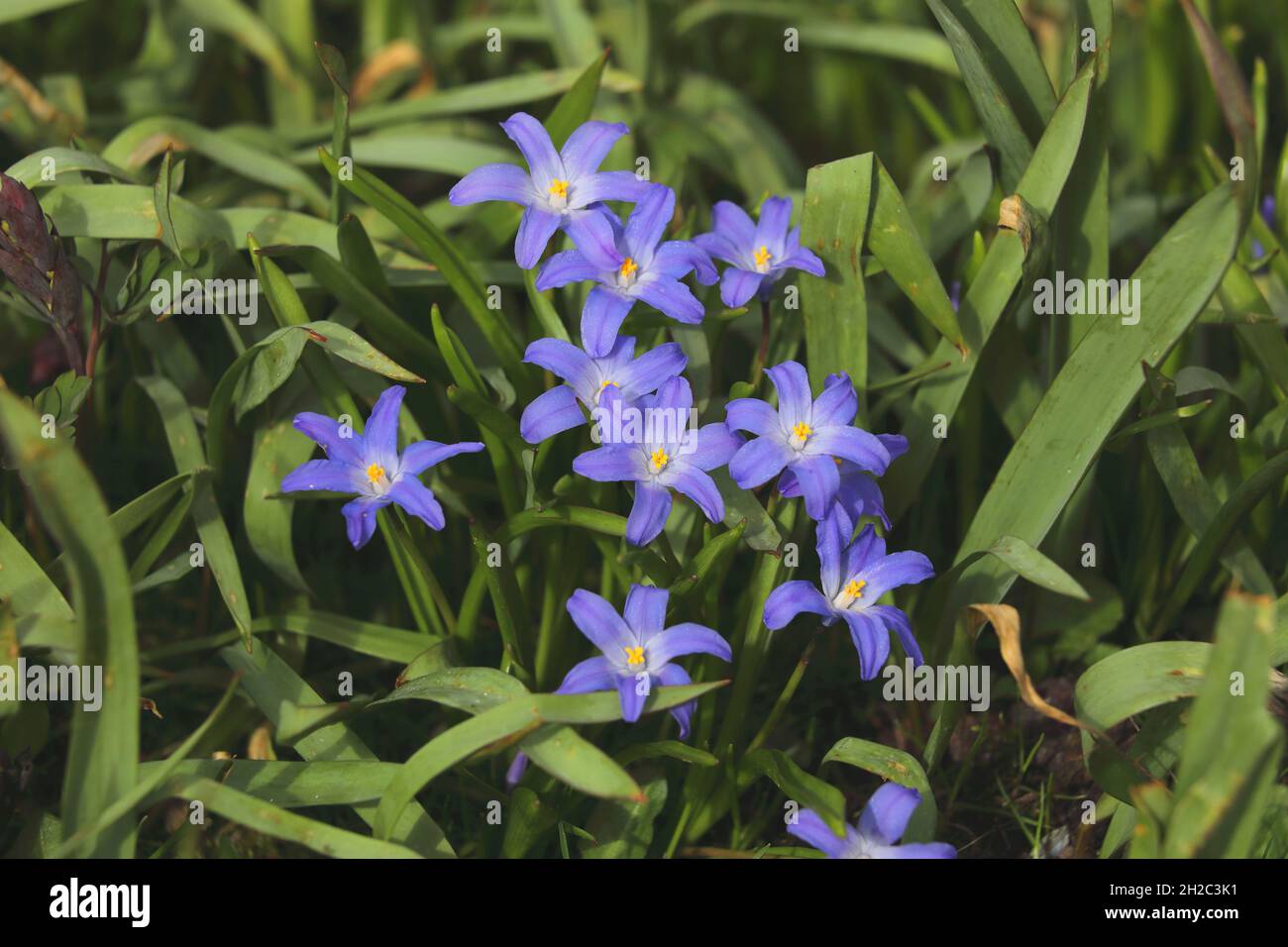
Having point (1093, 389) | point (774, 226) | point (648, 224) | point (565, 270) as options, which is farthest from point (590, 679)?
point (1093, 389)

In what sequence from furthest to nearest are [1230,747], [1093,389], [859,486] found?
[1093,389], [859,486], [1230,747]

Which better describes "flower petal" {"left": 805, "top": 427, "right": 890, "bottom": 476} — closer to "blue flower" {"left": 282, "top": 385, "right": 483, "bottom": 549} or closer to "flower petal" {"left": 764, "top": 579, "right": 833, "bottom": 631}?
"flower petal" {"left": 764, "top": 579, "right": 833, "bottom": 631}

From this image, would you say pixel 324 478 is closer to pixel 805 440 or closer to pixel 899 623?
pixel 805 440

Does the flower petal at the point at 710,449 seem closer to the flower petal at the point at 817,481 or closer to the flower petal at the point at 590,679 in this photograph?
the flower petal at the point at 817,481

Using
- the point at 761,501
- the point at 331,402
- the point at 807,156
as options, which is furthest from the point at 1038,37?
the point at 331,402

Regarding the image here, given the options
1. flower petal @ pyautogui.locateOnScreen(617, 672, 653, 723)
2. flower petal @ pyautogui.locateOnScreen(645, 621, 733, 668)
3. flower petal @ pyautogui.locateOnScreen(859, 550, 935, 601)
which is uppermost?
flower petal @ pyautogui.locateOnScreen(859, 550, 935, 601)

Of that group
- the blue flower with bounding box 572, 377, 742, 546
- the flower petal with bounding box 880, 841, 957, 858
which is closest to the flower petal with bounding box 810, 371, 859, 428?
the blue flower with bounding box 572, 377, 742, 546
